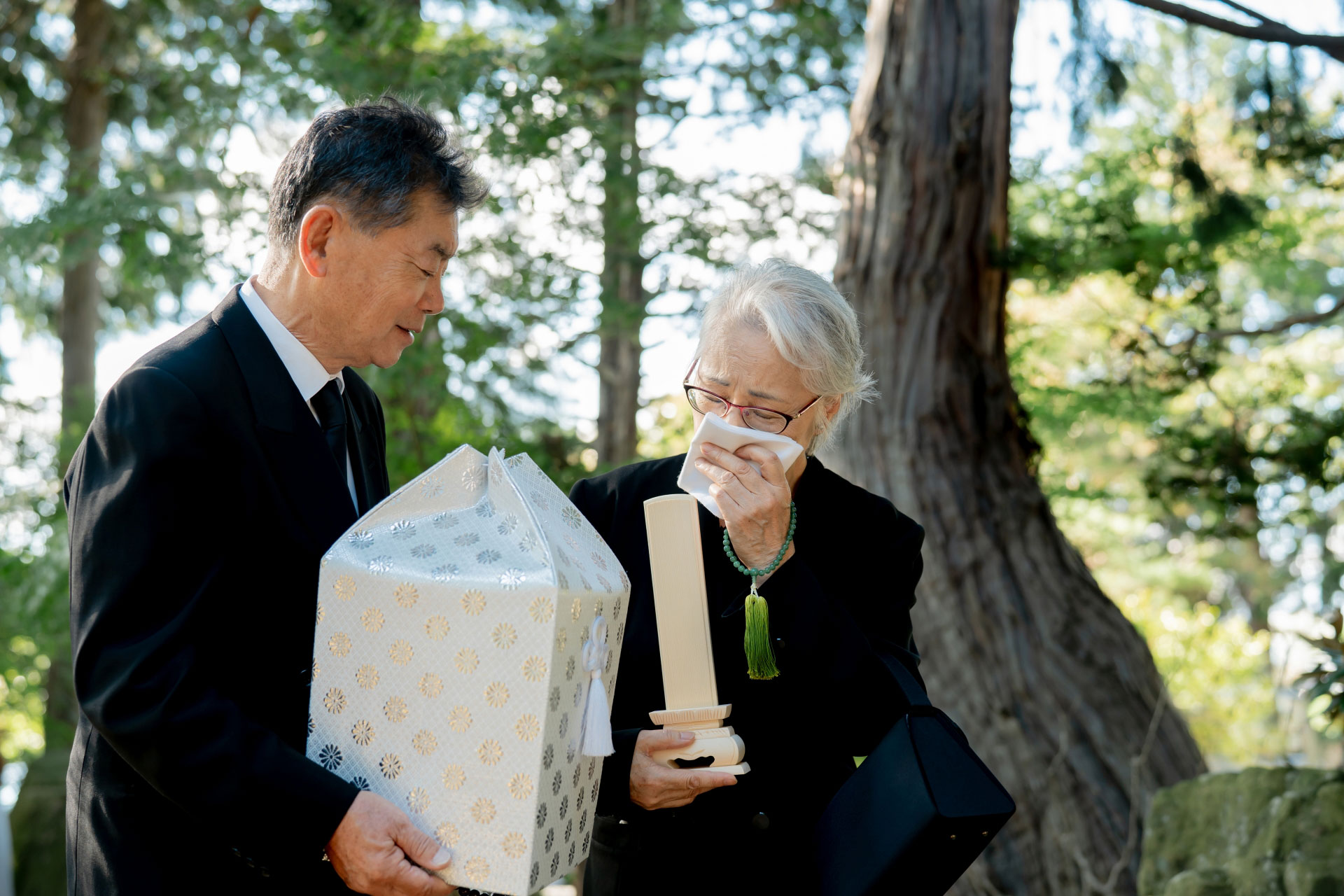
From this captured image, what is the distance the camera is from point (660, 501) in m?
1.97

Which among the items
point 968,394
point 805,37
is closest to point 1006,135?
point 968,394

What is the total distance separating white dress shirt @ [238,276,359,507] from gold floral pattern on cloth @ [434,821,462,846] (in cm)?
63

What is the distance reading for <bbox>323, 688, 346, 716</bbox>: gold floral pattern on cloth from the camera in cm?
163

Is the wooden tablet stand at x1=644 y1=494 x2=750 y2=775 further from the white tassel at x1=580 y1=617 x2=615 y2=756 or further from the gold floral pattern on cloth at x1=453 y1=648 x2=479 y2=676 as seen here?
the gold floral pattern on cloth at x1=453 y1=648 x2=479 y2=676

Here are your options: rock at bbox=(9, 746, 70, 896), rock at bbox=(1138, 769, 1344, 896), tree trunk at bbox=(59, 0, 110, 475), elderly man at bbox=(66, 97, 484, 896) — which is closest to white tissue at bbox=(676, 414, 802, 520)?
elderly man at bbox=(66, 97, 484, 896)

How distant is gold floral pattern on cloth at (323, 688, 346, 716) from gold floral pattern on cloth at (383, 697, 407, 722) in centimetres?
8

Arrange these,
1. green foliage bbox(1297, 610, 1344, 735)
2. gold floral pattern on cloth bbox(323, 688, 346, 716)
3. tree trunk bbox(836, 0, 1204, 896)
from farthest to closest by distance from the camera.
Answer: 1. tree trunk bbox(836, 0, 1204, 896)
2. green foliage bbox(1297, 610, 1344, 735)
3. gold floral pattern on cloth bbox(323, 688, 346, 716)

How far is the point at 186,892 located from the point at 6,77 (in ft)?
38.6

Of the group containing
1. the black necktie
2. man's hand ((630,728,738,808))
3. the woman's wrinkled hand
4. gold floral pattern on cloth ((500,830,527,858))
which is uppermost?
the black necktie

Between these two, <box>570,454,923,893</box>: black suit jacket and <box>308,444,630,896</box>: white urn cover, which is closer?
<box>308,444,630,896</box>: white urn cover

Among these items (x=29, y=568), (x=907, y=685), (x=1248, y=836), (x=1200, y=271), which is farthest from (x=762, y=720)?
(x=29, y=568)

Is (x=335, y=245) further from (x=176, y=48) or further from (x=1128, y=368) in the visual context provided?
(x=176, y=48)

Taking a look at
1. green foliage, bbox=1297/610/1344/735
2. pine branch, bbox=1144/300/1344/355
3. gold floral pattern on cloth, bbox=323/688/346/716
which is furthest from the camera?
pine branch, bbox=1144/300/1344/355

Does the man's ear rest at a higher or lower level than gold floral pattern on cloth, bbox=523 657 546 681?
higher
